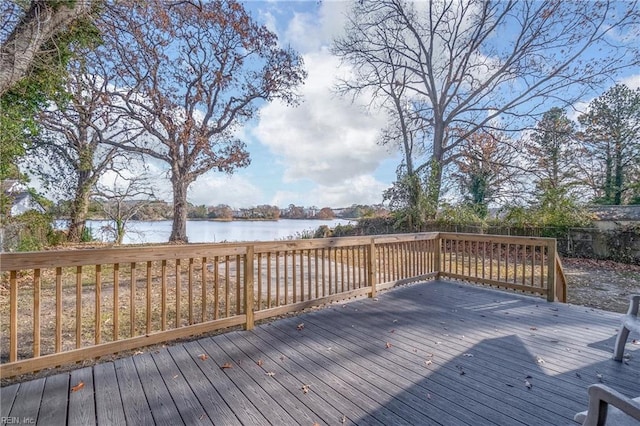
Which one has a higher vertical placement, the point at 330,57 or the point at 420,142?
the point at 330,57

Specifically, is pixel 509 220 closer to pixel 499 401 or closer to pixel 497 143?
pixel 497 143

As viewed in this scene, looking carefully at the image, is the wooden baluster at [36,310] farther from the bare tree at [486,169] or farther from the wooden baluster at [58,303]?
the bare tree at [486,169]

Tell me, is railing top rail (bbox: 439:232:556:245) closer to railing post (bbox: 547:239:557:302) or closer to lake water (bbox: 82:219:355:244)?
railing post (bbox: 547:239:557:302)

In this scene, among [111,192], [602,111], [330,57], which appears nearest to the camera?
[111,192]

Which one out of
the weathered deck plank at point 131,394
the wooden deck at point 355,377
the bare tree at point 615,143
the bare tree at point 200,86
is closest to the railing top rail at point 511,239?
the wooden deck at point 355,377

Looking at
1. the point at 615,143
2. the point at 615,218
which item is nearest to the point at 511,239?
the point at 615,218

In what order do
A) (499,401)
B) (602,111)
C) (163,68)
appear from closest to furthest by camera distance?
(499,401) → (163,68) → (602,111)

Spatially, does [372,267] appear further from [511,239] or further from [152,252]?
[152,252]

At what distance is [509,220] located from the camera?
9.62 metres

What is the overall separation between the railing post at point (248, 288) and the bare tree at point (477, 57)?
986 centimetres

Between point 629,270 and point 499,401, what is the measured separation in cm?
822

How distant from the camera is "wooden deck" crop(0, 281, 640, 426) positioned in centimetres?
192

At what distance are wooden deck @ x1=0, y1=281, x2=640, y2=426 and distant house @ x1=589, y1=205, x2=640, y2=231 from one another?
6.18m

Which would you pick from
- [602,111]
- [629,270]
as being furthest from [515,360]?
[602,111]
